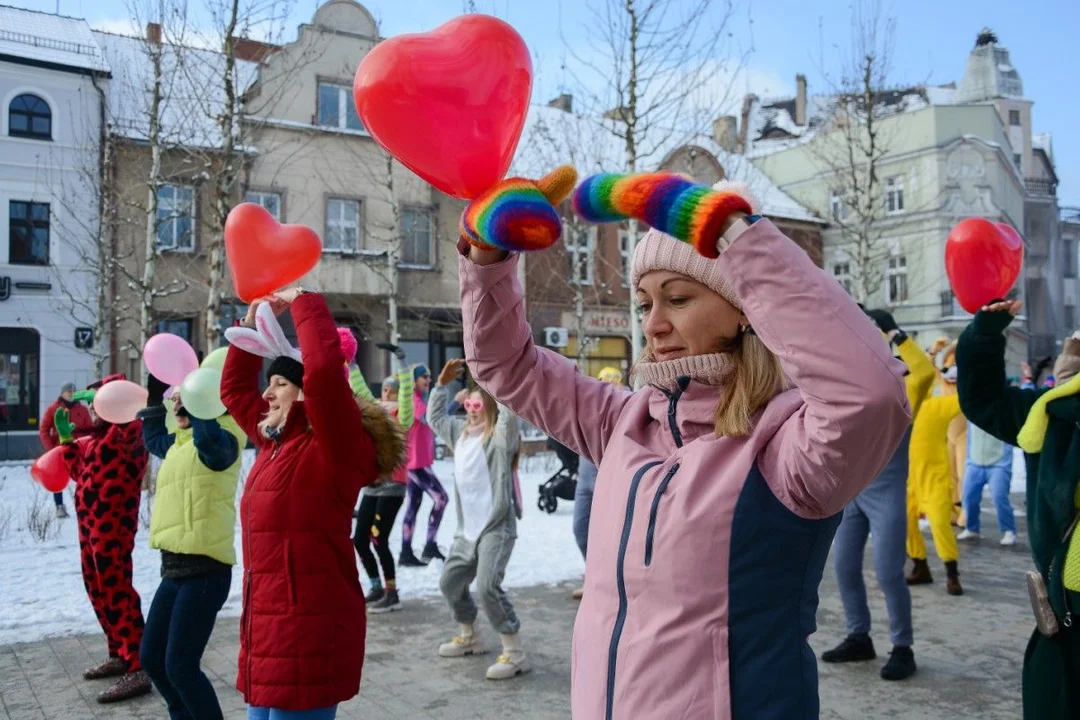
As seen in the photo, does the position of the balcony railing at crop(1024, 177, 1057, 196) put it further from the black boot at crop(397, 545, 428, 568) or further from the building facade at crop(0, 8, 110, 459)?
the black boot at crop(397, 545, 428, 568)

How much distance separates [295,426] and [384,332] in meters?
21.3

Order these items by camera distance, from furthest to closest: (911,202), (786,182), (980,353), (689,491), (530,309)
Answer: (786,182), (911,202), (530,309), (980,353), (689,491)

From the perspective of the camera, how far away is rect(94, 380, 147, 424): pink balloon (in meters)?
5.12

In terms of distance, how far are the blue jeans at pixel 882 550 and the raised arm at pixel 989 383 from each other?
2.16m

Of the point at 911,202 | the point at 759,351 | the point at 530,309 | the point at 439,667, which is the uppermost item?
the point at 911,202

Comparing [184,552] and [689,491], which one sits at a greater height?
[689,491]

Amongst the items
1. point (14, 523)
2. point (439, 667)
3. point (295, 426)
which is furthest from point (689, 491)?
point (14, 523)

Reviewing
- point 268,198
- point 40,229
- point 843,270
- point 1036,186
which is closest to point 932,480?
point 268,198

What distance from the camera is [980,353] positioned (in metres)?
3.55

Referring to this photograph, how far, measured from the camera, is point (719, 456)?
1.80 metres

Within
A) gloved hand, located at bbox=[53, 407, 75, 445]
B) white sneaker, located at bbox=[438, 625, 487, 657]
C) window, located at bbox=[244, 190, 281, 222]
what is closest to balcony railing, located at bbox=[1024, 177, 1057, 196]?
window, located at bbox=[244, 190, 281, 222]

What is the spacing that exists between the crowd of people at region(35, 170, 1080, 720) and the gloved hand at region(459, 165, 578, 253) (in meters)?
0.12

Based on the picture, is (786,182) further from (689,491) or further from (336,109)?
(689,491)

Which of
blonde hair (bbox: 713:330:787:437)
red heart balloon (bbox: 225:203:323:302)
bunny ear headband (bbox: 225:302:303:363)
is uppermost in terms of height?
red heart balloon (bbox: 225:203:323:302)
